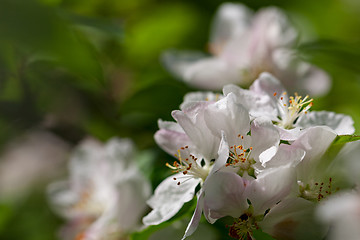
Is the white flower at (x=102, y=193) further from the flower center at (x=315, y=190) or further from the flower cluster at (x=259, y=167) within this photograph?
the flower center at (x=315, y=190)

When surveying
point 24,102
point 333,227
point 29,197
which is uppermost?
point 24,102

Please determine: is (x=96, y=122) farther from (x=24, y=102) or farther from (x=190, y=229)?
(x=190, y=229)

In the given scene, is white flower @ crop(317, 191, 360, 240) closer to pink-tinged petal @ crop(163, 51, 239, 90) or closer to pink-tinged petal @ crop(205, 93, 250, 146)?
pink-tinged petal @ crop(205, 93, 250, 146)

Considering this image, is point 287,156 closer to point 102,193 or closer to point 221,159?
point 221,159

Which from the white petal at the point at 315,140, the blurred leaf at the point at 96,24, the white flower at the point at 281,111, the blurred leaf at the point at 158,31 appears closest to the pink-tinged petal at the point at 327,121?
the white flower at the point at 281,111

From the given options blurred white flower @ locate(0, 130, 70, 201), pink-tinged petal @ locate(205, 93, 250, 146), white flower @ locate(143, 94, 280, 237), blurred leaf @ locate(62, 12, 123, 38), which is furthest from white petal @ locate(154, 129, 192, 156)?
blurred white flower @ locate(0, 130, 70, 201)

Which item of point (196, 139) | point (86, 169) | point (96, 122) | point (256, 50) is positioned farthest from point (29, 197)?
point (196, 139)
